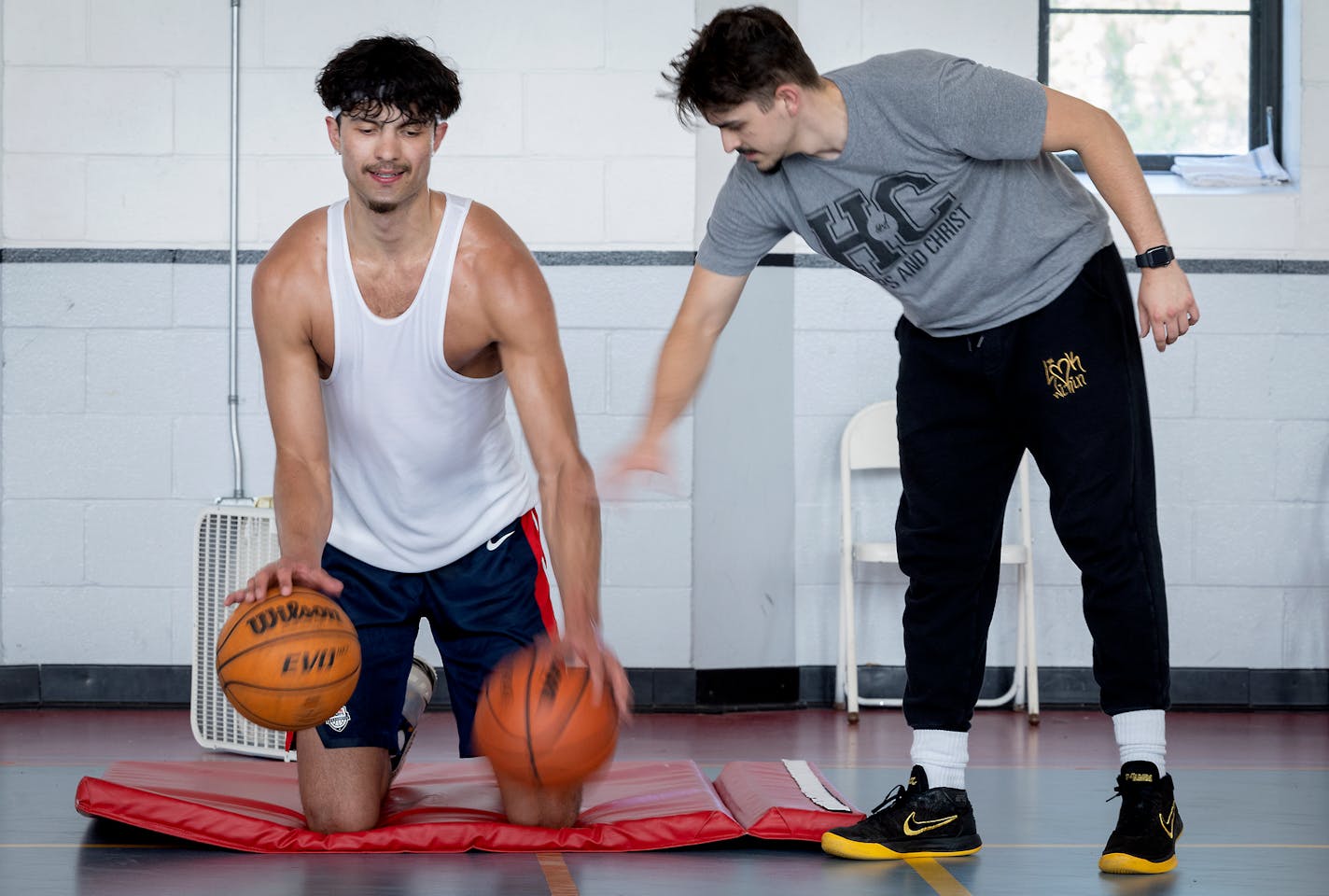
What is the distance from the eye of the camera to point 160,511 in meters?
4.91

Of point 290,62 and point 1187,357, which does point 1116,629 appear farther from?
point 290,62

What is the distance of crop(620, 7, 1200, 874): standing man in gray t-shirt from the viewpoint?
2.61 m

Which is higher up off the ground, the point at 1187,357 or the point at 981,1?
the point at 981,1

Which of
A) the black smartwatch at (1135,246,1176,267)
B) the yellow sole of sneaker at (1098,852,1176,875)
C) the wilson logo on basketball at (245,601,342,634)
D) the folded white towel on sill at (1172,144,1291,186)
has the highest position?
the folded white towel on sill at (1172,144,1291,186)

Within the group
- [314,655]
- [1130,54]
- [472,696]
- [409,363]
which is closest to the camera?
[314,655]

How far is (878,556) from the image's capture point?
→ 189 inches

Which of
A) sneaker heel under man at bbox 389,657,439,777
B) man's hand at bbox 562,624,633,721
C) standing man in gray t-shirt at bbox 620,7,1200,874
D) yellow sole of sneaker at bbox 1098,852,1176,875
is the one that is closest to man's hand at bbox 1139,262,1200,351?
standing man in gray t-shirt at bbox 620,7,1200,874

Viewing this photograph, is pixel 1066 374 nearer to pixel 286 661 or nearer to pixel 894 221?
pixel 894 221

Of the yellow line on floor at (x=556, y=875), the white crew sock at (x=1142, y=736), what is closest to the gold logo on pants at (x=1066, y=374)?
the white crew sock at (x=1142, y=736)

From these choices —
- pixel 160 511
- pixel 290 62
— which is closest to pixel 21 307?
pixel 160 511

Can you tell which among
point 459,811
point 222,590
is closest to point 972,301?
point 459,811

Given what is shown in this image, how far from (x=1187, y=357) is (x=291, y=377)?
3313 millimetres

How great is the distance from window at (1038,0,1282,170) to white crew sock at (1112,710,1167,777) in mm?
3016

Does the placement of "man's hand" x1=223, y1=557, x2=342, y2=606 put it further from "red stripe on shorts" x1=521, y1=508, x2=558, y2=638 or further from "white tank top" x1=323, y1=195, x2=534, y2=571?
"red stripe on shorts" x1=521, y1=508, x2=558, y2=638
